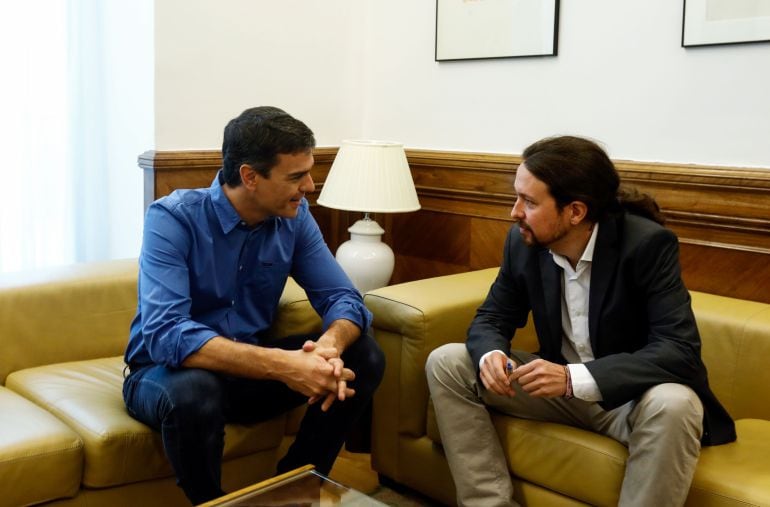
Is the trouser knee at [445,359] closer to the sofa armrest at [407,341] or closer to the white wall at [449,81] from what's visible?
the sofa armrest at [407,341]

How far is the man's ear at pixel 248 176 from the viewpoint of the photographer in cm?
215

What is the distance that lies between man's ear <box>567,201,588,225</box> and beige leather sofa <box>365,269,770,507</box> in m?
0.52

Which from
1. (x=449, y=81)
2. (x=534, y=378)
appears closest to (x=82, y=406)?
(x=534, y=378)

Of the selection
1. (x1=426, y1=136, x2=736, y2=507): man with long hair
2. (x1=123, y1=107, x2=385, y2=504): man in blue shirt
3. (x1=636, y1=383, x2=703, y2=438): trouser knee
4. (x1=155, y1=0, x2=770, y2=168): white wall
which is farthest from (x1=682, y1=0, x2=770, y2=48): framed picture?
(x1=123, y1=107, x2=385, y2=504): man in blue shirt

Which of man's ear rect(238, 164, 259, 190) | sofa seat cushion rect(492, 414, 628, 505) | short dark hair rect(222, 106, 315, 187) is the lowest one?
sofa seat cushion rect(492, 414, 628, 505)

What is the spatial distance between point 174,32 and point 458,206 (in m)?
1.26

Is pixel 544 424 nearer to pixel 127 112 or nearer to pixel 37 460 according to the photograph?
pixel 37 460

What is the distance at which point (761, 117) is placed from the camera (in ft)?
8.03

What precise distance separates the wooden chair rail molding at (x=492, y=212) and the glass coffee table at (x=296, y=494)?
1452 mm

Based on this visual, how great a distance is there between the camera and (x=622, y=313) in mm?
2062

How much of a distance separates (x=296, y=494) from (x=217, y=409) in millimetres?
359

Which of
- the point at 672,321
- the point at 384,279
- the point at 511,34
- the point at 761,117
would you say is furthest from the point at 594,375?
the point at 511,34

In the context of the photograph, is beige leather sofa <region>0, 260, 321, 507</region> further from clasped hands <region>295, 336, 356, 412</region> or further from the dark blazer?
the dark blazer

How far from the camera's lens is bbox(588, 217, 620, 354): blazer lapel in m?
2.07
